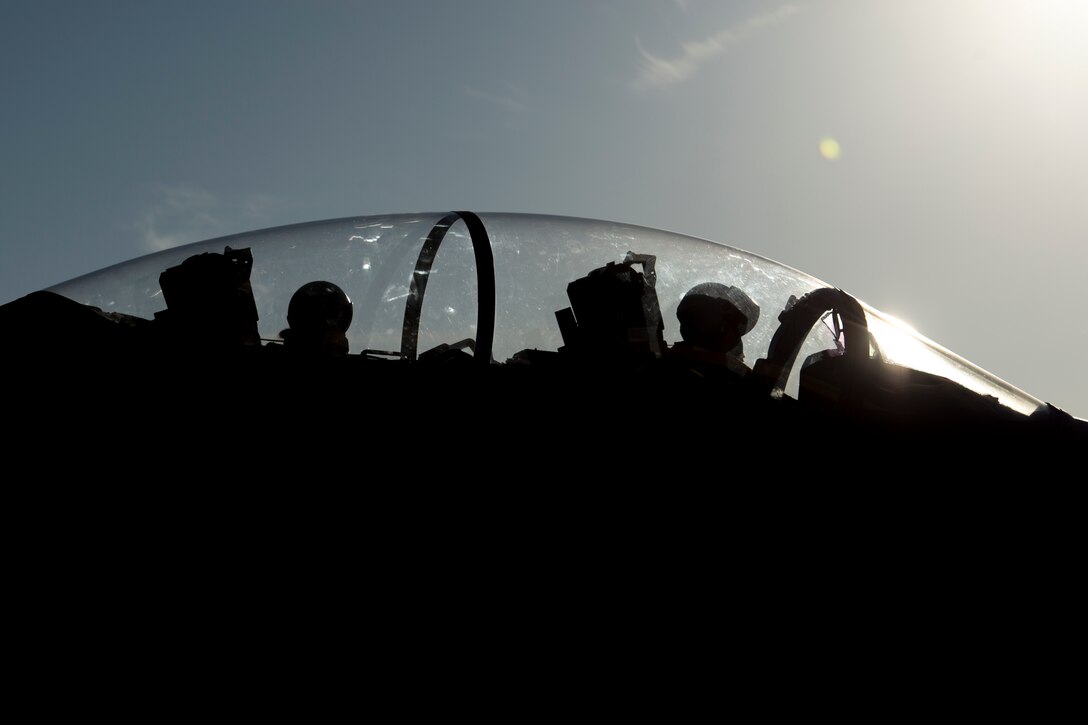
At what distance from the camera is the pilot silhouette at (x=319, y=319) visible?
347 cm

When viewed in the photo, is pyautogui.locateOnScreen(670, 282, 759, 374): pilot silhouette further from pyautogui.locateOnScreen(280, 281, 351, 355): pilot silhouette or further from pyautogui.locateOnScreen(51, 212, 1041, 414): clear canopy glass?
pyautogui.locateOnScreen(280, 281, 351, 355): pilot silhouette

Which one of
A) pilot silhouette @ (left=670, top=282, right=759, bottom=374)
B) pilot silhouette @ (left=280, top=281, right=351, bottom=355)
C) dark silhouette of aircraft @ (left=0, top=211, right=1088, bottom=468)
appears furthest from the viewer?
pilot silhouette @ (left=670, top=282, right=759, bottom=374)

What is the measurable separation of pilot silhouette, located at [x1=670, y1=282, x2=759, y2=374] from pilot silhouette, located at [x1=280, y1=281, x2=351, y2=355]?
1.25m

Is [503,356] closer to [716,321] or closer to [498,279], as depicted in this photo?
[498,279]

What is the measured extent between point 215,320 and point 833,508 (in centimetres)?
229

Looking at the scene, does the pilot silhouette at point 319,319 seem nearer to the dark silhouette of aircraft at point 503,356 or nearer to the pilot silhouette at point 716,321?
the dark silhouette of aircraft at point 503,356

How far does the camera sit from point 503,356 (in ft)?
11.1

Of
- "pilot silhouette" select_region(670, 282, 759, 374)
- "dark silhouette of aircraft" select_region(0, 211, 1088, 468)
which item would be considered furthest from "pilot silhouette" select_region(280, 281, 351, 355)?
"pilot silhouette" select_region(670, 282, 759, 374)

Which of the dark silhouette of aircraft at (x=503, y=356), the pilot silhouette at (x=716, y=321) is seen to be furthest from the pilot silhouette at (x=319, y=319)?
the pilot silhouette at (x=716, y=321)

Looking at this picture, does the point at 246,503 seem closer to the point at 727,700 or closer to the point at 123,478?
the point at 123,478

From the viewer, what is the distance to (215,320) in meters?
3.49

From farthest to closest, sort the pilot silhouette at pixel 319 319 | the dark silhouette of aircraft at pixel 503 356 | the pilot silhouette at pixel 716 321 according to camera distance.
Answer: the pilot silhouette at pixel 716 321
the pilot silhouette at pixel 319 319
the dark silhouette of aircraft at pixel 503 356

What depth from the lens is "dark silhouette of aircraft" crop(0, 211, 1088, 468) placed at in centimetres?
300

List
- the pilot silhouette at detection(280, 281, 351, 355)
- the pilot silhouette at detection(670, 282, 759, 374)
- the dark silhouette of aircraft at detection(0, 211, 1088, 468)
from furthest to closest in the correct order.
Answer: the pilot silhouette at detection(670, 282, 759, 374), the pilot silhouette at detection(280, 281, 351, 355), the dark silhouette of aircraft at detection(0, 211, 1088, 468)
